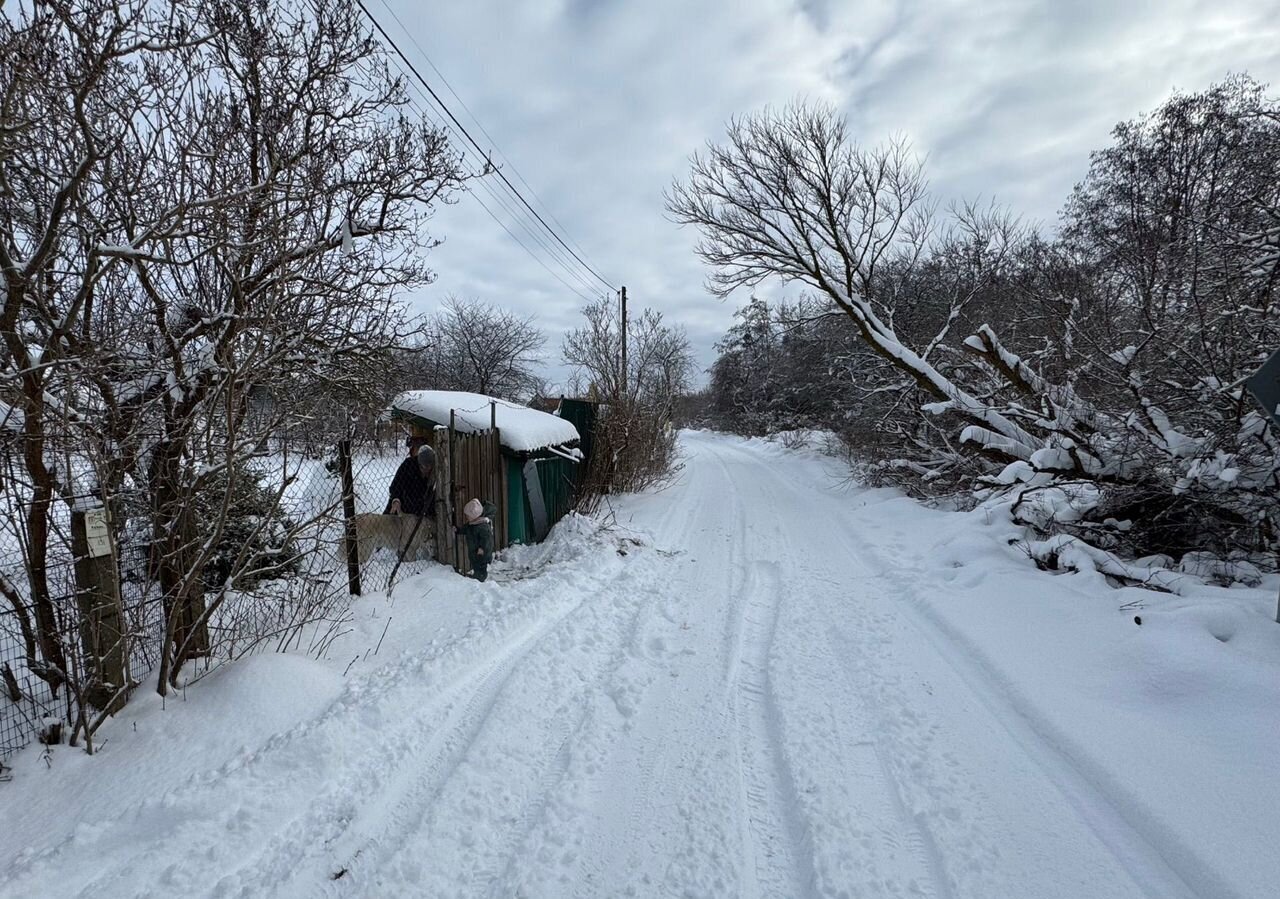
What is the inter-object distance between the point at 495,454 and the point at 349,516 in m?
2.41

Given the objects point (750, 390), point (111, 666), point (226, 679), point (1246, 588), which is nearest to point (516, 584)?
point (226, 679)

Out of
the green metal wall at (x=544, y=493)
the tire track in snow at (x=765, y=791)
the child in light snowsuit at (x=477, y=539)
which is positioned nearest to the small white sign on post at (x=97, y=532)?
the child in light snowsuit at (x=477, y=539)

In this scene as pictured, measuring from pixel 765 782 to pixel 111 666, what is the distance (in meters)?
3.54

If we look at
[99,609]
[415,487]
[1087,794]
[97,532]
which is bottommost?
[1087,794]

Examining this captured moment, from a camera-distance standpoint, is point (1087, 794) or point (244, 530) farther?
point (244, 530)

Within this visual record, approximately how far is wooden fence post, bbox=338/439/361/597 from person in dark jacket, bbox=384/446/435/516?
4.07 feet

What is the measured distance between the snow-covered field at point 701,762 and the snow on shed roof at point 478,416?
99.4 inches

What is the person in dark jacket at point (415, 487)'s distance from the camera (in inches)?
237

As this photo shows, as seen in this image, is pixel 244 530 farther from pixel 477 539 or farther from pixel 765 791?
Result: pixel 765 791

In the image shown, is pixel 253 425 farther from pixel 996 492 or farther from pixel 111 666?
pixel 996 492

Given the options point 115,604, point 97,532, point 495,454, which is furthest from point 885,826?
point 495,454

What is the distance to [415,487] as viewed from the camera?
6.35m

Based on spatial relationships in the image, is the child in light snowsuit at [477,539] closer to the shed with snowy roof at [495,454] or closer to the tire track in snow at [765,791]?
the shed with snowy roof at [495,454]

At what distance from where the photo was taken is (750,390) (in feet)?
139
